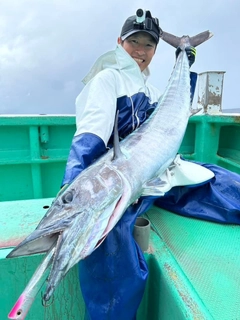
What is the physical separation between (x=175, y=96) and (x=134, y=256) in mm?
1477

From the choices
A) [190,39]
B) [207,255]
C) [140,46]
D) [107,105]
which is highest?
[190,39]

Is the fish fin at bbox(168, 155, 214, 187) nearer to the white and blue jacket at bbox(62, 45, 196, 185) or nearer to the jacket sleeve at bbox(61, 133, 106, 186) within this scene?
the white and blue jacket at bbox(62, 45, 196, 185)

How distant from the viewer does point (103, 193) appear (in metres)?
1.06

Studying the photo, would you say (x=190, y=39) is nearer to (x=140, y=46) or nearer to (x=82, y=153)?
(x=140, y=46)

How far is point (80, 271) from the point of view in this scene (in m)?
1.24

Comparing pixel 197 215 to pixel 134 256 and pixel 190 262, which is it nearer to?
pixel 190 262

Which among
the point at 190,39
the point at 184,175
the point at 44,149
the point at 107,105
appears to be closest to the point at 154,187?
the point at 184,175

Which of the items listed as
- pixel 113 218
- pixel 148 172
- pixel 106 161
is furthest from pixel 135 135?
pixel 113 218

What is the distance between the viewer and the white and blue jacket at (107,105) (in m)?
1.42

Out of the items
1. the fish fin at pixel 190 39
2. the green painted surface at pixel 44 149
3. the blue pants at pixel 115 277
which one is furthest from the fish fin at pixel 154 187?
the fish fin at pixel 190 39

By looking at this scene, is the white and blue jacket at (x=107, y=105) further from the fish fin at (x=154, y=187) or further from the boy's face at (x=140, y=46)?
the fish fin at (x=154, y=187)

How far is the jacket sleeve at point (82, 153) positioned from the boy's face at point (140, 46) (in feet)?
3.35

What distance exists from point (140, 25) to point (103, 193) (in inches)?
60.8

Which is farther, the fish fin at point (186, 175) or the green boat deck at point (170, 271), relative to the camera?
the fish fin at point (186, 175)
